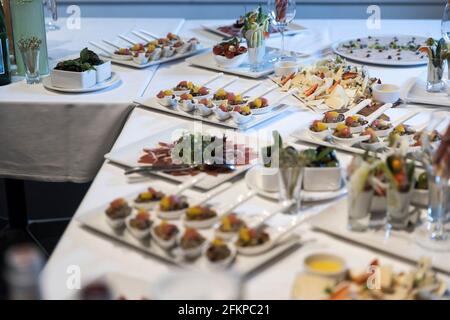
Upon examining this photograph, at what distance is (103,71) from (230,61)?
0.42 meters

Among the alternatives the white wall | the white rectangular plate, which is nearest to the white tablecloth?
the white rectangular plate

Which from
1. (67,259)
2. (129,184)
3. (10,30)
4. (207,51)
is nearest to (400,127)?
(129,184)

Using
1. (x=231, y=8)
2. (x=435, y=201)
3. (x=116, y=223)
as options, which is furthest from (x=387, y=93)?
(x=231, y=8)

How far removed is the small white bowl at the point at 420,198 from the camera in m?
1.47

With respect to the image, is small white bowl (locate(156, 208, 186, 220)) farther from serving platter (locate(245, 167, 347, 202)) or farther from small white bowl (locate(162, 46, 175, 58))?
small white bowl (locate(162, 46, 175, 58))

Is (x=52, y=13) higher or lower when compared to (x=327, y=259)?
higher

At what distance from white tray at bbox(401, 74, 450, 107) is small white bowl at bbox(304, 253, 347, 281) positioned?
1.06 metres

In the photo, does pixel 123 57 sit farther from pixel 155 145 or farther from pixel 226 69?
pixel 155 145

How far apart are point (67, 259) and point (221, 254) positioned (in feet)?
0.87

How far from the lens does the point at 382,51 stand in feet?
8.90

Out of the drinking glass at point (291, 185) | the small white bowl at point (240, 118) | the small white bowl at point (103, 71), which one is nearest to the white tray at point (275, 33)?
the small white bowl at point (103, 71)

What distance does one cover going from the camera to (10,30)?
2.49 m

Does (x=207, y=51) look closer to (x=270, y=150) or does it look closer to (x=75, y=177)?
(x=75, y=177)

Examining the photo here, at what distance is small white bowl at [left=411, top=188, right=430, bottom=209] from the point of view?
4.82ft
